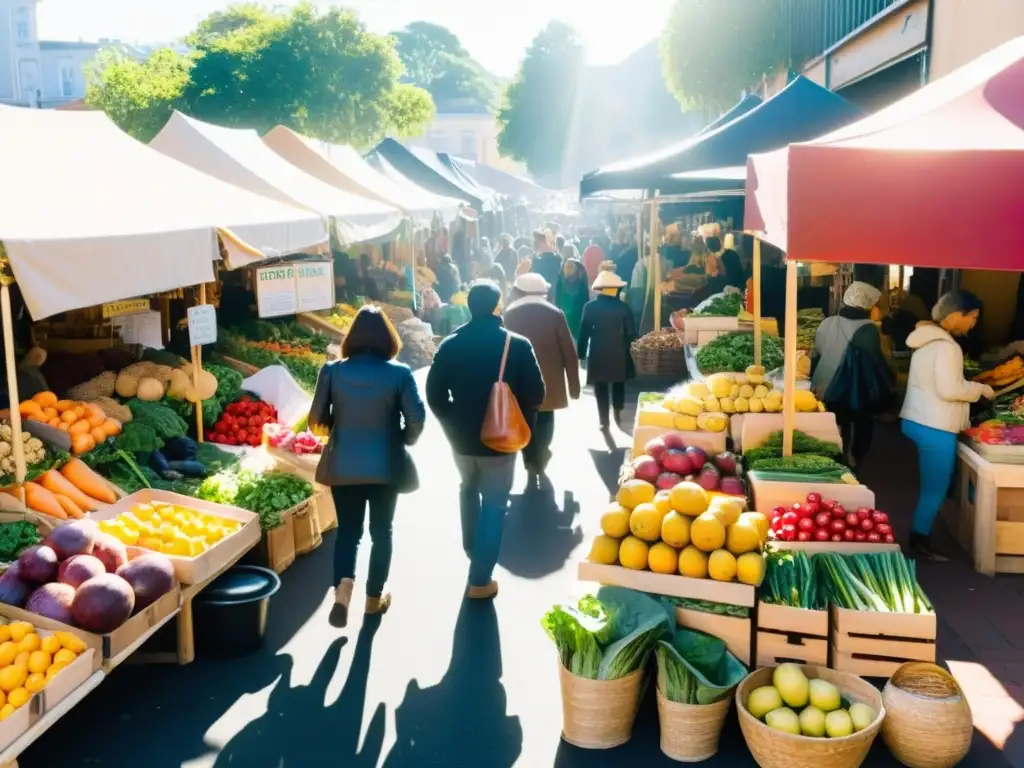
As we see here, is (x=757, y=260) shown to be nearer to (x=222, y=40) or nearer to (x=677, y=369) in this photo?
(x=677, y=369)

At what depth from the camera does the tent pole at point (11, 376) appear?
190 inches

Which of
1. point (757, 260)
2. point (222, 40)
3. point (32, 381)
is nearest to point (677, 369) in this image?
point (757, 260)

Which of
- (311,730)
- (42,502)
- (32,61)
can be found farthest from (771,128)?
(32,61)

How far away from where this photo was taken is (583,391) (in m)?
12.6

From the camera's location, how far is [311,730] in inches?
175

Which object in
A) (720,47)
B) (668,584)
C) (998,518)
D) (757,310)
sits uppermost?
(720,47)

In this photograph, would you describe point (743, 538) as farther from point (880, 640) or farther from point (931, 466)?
point (931, 466)

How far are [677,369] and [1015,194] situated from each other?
8.56 meters

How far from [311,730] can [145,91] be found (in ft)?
103

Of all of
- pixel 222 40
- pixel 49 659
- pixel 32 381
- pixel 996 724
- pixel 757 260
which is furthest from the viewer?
pixel 222 40

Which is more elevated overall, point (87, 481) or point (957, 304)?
point (957, 304)

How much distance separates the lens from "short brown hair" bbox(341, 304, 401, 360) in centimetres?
533

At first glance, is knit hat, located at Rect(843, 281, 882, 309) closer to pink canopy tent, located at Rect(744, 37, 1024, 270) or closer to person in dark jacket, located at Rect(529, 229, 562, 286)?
pink canopy tent, located at Rect(744, 37, 1024, 270)

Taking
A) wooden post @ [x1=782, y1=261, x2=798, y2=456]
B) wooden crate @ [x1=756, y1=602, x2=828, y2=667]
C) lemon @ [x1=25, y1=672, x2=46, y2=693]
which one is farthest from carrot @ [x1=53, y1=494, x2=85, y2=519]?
wooden post @ [x1=782, y1=261, x2=798, y2=456]
